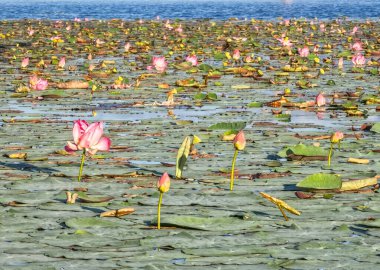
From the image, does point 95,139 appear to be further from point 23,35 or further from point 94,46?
point 23,35

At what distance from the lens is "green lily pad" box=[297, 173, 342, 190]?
5.74 m

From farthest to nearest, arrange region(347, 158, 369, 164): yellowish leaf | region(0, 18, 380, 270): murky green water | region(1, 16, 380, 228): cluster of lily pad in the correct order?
1. region(1, 16, 380, 228): cluster of lily pad
2. region(347, 158, 369, 164): yellowish leaf
3. region(0, 18, 380, 270): murky green water

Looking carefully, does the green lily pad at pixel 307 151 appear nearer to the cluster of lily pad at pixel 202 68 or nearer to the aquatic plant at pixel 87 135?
the cluster of lily pad at pixel 202 68

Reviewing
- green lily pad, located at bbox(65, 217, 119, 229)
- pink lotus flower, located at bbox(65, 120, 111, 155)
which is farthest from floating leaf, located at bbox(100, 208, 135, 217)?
pink lotus flower, located at bbox(65, 120, 111, 155)

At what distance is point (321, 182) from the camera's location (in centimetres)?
577

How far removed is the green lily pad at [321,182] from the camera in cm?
574

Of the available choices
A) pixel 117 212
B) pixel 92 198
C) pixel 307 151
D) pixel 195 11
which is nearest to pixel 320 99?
pixel 307 151

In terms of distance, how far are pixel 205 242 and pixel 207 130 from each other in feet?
12.8

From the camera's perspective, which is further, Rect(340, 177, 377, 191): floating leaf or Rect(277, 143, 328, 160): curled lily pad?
Rect(277, 143, 328, 160): curled lily pad

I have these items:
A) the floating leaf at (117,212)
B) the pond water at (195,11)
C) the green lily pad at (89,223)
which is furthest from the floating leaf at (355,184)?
the pond water at (195,11)

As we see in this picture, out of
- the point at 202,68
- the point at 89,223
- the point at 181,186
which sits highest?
the point at 202,68

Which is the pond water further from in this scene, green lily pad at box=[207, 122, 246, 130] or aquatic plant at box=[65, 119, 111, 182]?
aquatic plant at box=[65, 119, 111, 182]

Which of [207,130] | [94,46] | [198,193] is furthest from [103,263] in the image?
[94,46]

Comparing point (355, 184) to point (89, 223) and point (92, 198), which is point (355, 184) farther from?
point (89, 223)
